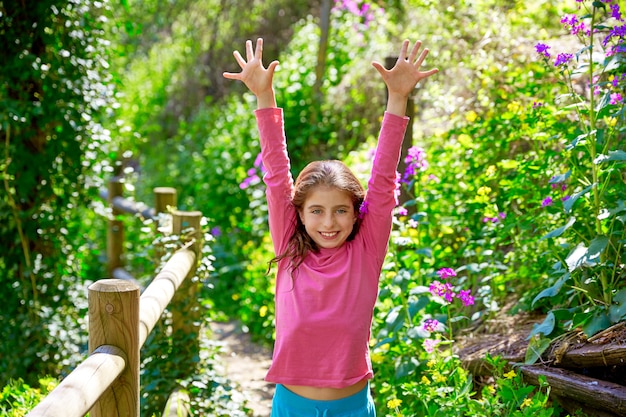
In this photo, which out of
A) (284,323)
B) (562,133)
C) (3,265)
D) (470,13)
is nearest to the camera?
(284,323)

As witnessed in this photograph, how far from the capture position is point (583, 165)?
346cm

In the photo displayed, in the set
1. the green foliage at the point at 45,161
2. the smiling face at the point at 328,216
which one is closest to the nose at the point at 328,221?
the smiling face at the point at 328,216

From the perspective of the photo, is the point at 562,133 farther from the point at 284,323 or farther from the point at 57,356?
the point at 57,356

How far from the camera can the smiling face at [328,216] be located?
2.42 meters

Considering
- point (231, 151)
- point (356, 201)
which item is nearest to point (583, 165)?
point (356, 201)

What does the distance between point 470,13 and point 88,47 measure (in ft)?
8.41

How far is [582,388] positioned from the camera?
2.68 m

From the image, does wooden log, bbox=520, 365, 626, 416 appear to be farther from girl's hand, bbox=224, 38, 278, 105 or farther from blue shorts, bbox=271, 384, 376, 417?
girl's hand, bbox=224, 38, 278, 105

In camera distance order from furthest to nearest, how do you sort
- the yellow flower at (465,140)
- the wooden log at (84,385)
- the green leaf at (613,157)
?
the yellow flower at (465,140), the green leaf at (613,157), the wooden log at (84,385)

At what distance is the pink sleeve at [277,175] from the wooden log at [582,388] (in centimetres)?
103

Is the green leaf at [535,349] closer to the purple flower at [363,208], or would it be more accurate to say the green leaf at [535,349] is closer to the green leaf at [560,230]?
the green leaf at [560,230]

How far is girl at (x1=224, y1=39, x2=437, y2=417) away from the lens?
2352mm

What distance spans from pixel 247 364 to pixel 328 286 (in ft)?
9.77

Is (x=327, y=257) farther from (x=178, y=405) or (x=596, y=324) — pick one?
(x=178, y=405)
